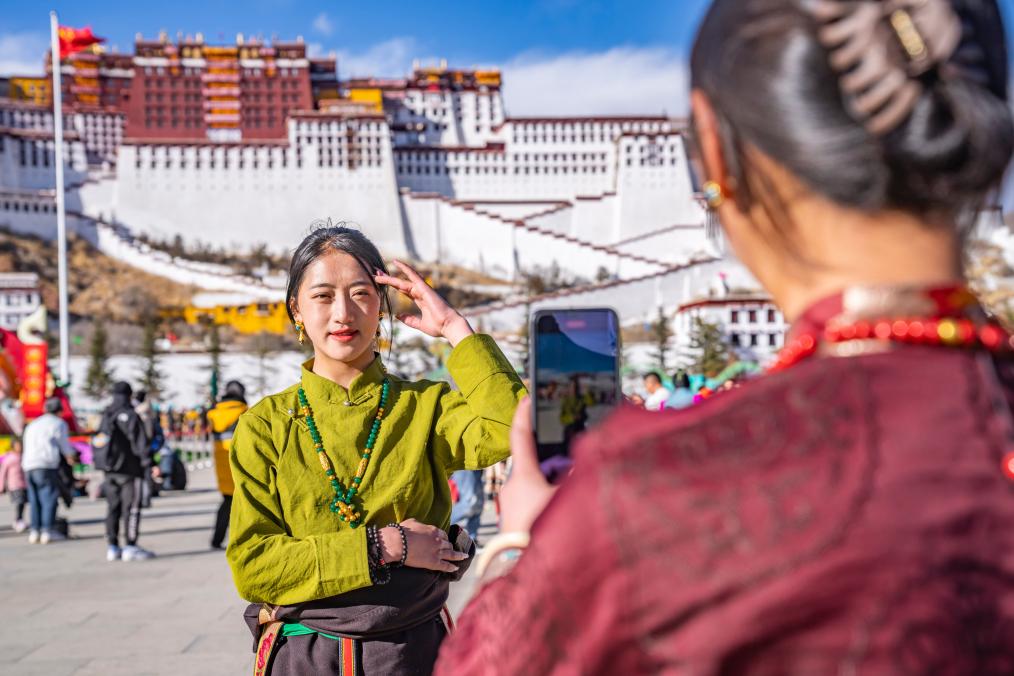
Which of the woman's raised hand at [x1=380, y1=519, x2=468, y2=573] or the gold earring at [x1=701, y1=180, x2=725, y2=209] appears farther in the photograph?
the woman's raised hand at [x1=380, y1=519, x2=468, y2=573]

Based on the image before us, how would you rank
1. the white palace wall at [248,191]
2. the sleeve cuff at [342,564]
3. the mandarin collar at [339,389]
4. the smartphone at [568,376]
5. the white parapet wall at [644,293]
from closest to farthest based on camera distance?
the smartphone at [568,376], the sleeve cuff at [342,564], the mandarin collar at [339,389], the white parapet wall at [644,293], the white palace wall at [248,191]

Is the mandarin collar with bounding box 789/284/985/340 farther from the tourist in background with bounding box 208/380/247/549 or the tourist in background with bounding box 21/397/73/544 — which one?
the tourist in background with bounding box 21/397/73/544

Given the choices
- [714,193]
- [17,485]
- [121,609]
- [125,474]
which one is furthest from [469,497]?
[714,193]

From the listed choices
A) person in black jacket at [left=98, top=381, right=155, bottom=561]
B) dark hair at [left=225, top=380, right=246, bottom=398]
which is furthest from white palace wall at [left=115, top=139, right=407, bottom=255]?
person in black jacket at [left=98, top=381, right=155, bottom=561]

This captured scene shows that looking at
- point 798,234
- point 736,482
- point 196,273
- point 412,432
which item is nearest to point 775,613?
point 736,482

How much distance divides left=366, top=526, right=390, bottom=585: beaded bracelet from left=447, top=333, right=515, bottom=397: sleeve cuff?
299 mm

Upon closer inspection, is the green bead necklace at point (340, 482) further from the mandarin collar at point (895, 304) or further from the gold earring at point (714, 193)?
the mandarin collar at point (895, 304)

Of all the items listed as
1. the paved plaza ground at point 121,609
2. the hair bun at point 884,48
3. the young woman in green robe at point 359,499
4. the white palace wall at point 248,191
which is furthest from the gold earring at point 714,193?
the white palace wall at point 248,191

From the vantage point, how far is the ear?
870mm

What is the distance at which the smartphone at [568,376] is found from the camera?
1.00 m

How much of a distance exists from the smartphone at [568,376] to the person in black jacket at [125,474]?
7.55 m

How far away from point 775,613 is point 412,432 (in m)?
1.38

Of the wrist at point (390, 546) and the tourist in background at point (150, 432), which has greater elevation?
the wrist at point (390, 546)

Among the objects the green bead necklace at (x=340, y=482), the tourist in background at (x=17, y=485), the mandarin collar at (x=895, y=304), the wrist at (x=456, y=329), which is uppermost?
the wrist at (x=456, y=329)
